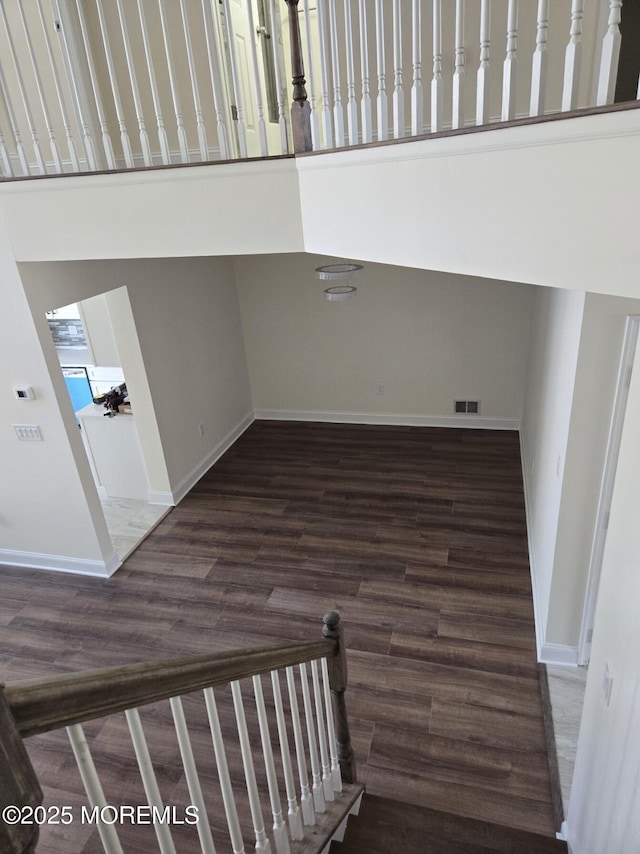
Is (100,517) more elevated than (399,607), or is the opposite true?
(100,517)

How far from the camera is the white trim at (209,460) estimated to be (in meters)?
5.60

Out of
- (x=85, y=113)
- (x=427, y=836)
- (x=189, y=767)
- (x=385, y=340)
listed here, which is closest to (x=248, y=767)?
(x=189, y=767)

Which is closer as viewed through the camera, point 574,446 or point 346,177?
point 346,177

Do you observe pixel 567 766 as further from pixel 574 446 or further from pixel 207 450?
pixel 207 450

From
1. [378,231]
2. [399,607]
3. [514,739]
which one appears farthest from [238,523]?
[378,231]

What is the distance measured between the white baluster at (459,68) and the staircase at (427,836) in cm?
283

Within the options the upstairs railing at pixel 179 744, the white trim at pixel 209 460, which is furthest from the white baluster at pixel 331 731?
the white trim at pixel 209 460

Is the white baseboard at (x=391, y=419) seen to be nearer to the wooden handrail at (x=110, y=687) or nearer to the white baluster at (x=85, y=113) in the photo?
the white baluster at (x=85, y=113)

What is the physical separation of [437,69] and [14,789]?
82.9 inches

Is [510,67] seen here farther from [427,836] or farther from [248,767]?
[427,836]

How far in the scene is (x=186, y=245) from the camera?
306 cm

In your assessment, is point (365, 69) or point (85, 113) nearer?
point (365, 69)

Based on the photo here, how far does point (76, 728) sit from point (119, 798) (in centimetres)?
248

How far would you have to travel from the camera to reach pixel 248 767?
4.89 ft
